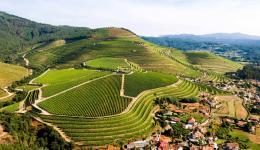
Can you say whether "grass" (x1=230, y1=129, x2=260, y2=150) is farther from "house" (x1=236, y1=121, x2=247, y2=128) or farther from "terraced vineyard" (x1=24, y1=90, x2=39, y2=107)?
"terraced vineyard" (x1=24, y1=90, x2=39, y2=107)

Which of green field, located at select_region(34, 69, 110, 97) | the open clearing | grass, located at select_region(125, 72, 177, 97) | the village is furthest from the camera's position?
the open clearing

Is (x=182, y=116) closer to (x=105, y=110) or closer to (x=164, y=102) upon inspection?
(x=164, y=102)

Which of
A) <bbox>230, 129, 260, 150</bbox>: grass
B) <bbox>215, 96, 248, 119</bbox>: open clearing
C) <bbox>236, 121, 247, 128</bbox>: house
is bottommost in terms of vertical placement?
<bbox>230, 129, 260, 150</bbox>: grass

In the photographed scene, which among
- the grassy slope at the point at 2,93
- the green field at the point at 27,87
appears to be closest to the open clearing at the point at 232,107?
the green field at the point at 27,87

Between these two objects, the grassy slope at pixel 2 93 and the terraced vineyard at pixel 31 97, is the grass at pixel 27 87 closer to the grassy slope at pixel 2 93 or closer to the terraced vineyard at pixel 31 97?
the grassy slope at pixel 2 93

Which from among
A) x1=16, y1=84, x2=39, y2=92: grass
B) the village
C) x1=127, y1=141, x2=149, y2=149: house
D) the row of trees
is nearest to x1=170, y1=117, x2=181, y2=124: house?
the village

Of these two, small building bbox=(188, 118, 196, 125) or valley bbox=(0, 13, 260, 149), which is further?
small building bbox=(188, 118, 196, 125)

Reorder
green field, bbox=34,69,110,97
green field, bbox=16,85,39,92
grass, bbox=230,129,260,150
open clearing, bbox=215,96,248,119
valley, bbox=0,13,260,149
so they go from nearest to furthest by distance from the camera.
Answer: valley, bbox=0,13,260,149 → grass, bbox=230,129,260,150 → green field, bbox=34,69,110,97 → open clearing, bbox=215,96,248,119 → green field, bbox=16,85,39,92
